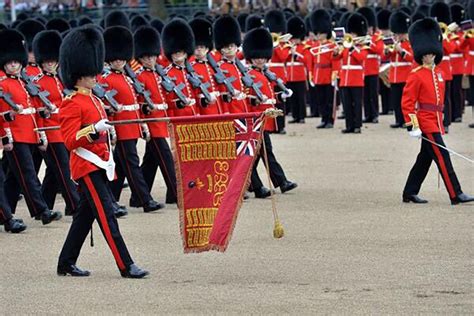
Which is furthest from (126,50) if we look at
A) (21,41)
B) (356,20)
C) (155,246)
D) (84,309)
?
(356,20)

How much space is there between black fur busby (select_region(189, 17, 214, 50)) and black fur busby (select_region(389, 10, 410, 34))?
529 centimetres

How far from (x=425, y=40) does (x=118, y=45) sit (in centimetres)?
227

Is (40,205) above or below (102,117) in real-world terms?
below

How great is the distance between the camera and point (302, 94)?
1927 centimetres

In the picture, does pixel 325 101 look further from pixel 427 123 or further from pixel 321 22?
pixel 427 123

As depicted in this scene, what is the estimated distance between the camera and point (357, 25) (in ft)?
60.2

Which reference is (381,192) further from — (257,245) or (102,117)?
(102,117)

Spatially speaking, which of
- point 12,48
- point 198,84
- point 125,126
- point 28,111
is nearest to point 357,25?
point 198,84

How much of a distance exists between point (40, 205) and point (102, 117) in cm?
236

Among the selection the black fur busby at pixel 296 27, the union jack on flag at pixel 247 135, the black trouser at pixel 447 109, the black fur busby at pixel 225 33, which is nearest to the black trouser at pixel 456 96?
the black trouser at pixel 447 109

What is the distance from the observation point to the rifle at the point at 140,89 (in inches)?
432

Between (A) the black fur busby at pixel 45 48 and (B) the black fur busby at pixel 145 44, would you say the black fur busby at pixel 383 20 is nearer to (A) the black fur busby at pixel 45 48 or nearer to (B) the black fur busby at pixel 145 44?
(B) the black fur busby at pixel 145 44

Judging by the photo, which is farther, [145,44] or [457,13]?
[457,13]

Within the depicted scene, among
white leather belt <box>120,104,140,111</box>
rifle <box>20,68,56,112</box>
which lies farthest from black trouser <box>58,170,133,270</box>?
white leather belt <box>120,104,140,111</box>
